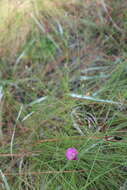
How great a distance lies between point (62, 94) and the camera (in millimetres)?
1271

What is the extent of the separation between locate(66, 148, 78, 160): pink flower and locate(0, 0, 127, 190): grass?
0.09 feet

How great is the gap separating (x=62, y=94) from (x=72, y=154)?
1.40 ft

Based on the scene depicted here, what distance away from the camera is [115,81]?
1.15m

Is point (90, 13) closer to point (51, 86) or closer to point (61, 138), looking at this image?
point (51, 86)

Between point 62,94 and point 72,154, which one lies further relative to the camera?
point 62,94

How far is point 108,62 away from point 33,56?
17.7 inches

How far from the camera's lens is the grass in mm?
949

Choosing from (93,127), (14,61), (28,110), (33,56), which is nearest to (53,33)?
(33,56)

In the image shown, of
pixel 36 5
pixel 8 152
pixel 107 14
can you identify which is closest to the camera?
pixel 8 152

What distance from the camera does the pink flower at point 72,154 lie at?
0.91 meters

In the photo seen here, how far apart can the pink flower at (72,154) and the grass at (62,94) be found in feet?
0.09

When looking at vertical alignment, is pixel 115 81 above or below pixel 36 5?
below

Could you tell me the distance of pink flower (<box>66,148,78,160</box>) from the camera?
906 mm

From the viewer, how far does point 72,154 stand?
0.91 meters
